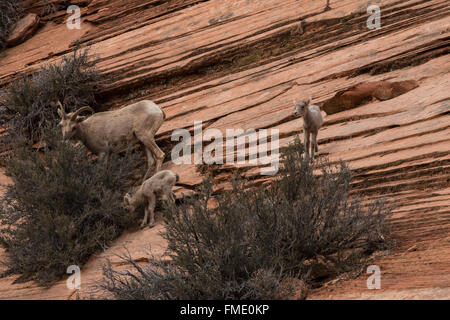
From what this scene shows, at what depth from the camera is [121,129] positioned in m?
10.2

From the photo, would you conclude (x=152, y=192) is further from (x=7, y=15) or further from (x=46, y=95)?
(x=7, y=15)

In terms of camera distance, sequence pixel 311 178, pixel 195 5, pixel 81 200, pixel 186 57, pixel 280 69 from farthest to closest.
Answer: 1. pixel 195 5
2. pixel 186 57
3. pixel 280 69
4. pixel 81 200
5. pixel 311 178

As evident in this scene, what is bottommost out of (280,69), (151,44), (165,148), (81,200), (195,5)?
(81,200)

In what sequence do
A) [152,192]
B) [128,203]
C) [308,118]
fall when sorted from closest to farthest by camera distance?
[308,118]
[152,192]
[128,203]

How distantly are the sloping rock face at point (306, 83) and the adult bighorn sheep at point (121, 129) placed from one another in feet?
1.99

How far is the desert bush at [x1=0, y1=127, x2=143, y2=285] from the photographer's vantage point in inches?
351

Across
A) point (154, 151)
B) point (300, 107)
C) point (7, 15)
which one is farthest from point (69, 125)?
point (7, 15)

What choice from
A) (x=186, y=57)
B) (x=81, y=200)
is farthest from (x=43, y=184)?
(x=186, y=57)

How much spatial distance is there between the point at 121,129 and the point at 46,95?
10.8 ft

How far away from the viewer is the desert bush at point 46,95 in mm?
12641

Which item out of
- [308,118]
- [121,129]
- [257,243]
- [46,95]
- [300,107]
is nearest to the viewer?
[257,243]

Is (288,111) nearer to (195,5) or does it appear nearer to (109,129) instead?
(109,129)

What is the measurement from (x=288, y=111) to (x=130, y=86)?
3973 millimetres

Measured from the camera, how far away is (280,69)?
11.8 metres
